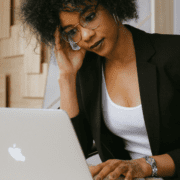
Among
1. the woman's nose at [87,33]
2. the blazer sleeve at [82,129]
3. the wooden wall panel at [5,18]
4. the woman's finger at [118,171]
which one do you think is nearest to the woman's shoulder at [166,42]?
the woman's nose at [87,33]

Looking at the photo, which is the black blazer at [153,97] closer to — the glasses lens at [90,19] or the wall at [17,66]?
the glasses lens at [90,19]

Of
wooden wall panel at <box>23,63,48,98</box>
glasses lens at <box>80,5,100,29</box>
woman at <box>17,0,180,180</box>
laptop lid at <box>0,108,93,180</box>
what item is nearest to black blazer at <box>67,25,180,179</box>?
woman at <box>17,0,180,180</box>

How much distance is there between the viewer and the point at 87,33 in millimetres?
812

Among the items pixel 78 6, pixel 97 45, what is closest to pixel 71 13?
pixel 78 6

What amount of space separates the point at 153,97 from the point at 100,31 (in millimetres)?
335

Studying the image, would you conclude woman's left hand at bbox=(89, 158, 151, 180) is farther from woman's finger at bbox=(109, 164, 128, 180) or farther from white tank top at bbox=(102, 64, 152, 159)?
white tank top at bbox=(102, 64, 152, 159)

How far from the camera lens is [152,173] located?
0.65 meters

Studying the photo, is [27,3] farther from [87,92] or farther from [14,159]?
[14,159]

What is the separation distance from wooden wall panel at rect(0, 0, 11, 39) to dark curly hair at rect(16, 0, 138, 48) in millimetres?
1296

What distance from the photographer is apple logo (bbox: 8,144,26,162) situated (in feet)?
1.13

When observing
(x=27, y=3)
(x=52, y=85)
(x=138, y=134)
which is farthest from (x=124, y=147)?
(x=52, y=85)

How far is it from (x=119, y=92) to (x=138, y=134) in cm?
20

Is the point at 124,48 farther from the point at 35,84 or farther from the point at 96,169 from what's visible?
the point at 35,84

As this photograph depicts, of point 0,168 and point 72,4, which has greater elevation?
point 72,4
